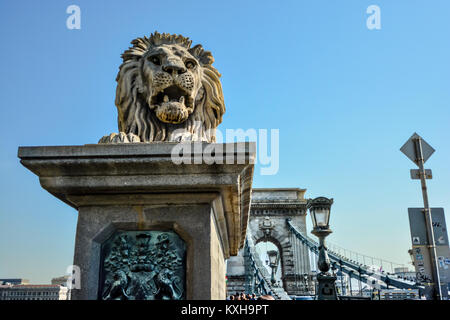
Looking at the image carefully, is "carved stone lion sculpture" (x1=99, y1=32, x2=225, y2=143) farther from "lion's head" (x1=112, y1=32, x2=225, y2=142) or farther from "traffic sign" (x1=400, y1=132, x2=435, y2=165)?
"traffic sign" (x1=400, y1=132, x2=435, y2=165)

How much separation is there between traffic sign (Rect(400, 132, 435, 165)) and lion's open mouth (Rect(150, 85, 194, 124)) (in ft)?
14.2

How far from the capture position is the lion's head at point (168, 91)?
92.7 inches

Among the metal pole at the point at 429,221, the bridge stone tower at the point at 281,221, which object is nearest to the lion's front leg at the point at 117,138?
the metal pole at the point at 429,221

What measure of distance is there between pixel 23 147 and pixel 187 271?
0.99 meters

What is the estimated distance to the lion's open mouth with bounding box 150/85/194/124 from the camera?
2346 millimetres

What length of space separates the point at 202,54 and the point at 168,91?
1.63 ft

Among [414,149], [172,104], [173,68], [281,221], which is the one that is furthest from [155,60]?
[281,221]

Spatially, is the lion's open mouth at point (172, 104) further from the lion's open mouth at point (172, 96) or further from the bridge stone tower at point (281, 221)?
the bridge stone tower at point (281, 221)

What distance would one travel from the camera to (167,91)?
2.40 meters

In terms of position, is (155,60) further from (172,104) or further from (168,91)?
(172,104)

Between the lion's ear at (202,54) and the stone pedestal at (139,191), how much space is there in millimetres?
1109

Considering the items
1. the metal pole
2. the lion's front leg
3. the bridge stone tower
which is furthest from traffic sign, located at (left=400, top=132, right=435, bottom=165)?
the bridge stone tower
